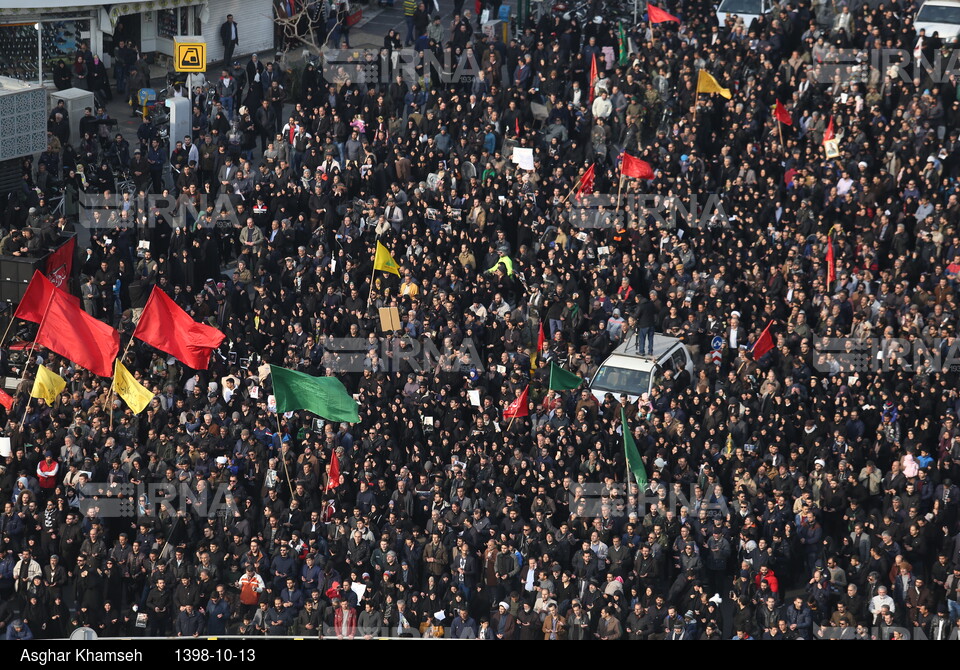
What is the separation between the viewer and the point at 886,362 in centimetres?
3203

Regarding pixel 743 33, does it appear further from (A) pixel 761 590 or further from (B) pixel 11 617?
(B) pixel 11 617

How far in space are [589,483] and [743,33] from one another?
13883 mm

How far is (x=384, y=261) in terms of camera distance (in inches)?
1406

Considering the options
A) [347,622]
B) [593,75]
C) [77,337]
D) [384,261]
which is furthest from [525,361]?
[593,75]

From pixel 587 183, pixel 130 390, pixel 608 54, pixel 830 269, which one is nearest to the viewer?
pixel 130 390

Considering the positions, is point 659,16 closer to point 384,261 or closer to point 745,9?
point 745,9

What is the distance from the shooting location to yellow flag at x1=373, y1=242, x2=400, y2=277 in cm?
3569

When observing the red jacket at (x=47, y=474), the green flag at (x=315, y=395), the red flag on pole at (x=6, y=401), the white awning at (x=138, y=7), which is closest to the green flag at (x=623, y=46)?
the white awning at (x=138, y=7)

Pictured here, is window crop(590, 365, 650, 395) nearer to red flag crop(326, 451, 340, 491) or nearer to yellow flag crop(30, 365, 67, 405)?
red flag crop(326, 451, 340, 491)

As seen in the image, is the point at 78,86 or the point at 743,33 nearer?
the point at 743,33

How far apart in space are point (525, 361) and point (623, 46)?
36.2ft

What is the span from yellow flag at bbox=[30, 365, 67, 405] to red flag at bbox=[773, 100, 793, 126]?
40.9 feet
